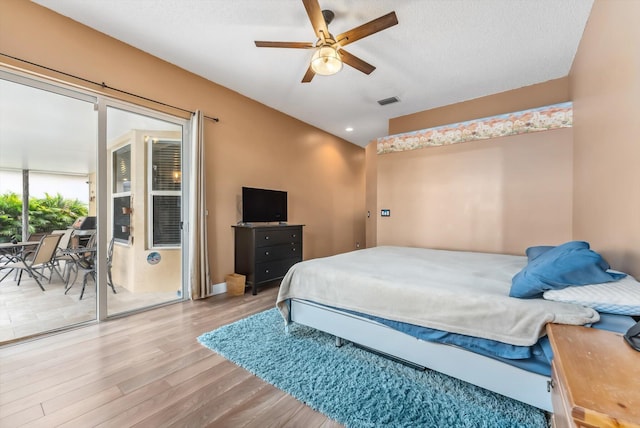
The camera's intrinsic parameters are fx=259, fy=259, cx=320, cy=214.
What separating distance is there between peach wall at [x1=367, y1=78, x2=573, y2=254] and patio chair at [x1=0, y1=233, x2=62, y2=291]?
4.44 meters

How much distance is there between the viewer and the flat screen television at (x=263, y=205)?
3.79 metres

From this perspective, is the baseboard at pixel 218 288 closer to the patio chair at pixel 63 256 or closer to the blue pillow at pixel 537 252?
the patio chair at pixel 63 256

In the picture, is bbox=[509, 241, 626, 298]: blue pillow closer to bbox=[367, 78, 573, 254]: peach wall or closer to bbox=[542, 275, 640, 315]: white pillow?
bbox=[542, 275, 640, 315]: white pillow

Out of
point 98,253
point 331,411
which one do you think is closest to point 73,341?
point 98,253

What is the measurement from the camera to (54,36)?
2332mm

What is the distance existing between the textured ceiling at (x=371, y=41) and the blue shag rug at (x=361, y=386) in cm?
289

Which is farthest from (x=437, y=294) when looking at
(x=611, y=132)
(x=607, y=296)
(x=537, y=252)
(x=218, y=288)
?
(x=218, y=288)

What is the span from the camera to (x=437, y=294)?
1.63 metres

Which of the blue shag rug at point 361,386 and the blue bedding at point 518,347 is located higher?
the blue bedding at point 518,347

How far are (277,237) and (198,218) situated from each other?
112 centimetres

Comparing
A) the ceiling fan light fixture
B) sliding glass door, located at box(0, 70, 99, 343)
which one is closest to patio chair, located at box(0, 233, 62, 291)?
sliding glass door, located at box(0, 70, 99, 343)

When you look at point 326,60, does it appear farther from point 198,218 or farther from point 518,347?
Result: point 198,218

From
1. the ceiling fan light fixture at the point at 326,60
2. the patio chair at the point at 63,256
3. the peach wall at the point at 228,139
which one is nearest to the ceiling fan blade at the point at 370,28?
the ceiling fan light fixture at the point at 326,60

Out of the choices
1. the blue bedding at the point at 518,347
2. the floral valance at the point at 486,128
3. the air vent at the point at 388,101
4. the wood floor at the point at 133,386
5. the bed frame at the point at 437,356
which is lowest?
the wood floor at the point at 133,386
